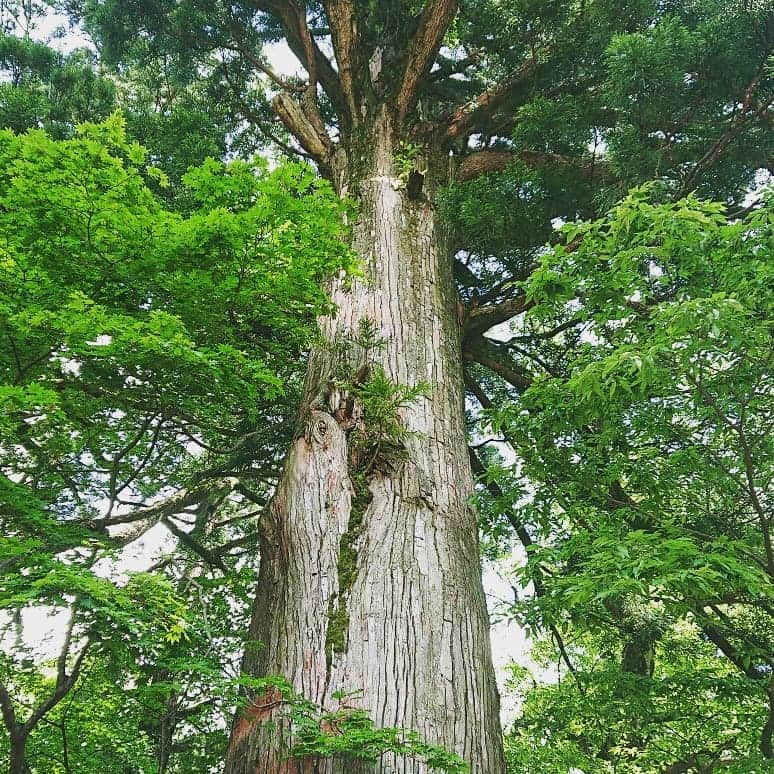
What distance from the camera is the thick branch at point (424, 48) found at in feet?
16.8

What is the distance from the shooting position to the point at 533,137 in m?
4.92

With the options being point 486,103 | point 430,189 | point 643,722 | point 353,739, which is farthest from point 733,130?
point 643,722

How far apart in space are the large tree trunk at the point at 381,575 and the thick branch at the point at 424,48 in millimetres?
2599

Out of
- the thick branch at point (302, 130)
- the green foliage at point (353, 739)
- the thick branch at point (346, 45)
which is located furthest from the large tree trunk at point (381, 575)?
the thick branch at point (346, 45)

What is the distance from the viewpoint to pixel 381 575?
2.68 meters

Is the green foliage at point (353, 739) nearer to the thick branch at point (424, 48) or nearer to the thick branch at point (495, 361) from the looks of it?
the thick branch at point (495, 361)

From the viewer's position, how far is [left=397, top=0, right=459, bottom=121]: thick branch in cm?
513

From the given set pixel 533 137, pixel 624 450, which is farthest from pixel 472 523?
pixel 533 137

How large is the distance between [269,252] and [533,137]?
323cm

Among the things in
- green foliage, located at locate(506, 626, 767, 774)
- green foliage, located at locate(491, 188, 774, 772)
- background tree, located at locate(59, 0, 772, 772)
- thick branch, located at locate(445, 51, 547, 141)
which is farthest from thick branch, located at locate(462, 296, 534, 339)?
green foliage, located at locate(506, 626, 767, 774)

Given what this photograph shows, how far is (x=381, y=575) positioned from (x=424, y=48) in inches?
178

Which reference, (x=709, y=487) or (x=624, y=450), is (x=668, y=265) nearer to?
(x=624, y=450)

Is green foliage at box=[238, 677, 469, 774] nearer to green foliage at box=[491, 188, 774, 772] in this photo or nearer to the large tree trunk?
the large tree trunk

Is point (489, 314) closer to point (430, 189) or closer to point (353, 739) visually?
point (430, 189)
